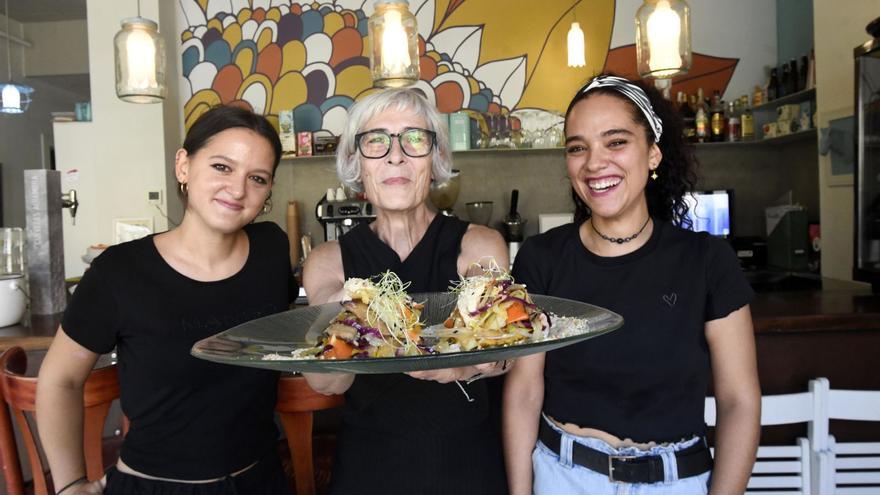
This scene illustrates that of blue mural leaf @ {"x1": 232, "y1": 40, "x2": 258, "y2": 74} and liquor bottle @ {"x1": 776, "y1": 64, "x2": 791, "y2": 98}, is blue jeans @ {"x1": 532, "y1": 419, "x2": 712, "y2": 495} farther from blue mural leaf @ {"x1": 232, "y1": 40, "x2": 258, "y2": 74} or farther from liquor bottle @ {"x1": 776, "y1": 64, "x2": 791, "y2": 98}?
blue mural leaf @ {"x1": 232, "y1": 40, "x2": 258, "y2": 74}

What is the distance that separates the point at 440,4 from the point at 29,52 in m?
5.31

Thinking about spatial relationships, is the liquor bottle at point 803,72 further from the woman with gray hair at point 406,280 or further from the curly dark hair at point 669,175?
the woman with gray hair at point 406,280

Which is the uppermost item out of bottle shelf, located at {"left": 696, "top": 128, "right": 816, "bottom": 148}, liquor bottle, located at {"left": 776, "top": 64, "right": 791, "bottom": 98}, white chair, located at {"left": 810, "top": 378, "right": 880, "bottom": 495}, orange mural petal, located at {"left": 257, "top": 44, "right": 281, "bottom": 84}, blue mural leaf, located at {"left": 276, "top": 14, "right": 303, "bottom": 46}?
blue mural leaf, located at {"left": 276, "top": 14, "right": 303, "bottom": 46}

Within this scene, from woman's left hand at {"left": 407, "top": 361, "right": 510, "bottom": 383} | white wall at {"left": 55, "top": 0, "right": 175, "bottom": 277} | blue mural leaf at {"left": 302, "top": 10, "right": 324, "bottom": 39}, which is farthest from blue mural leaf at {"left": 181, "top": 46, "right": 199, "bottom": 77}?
woman's left hand at {"left": 407, "top": 361, "right": 510, "bottom": 383}

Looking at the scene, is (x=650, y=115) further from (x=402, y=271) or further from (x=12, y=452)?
(x=12, y=452)

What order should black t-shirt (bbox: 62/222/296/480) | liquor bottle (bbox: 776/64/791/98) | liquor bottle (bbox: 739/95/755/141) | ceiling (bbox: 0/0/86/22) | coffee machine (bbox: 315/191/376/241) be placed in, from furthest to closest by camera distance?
ceiling (bbox: 0/0/86/22) → liquor bottle (bbox: 739/95/755/141) → liquor bottle (bbox: 776/64/791/98) → coffee machine (bbox: 315/191/376/241) → black t-shirt (bbox: 62/222/296/480)

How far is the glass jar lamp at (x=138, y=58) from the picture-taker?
3625 millimetres

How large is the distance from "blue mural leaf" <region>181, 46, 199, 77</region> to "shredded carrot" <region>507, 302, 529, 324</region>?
189 inches

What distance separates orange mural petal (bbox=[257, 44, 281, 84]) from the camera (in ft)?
17.3

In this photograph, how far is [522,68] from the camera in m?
5.15

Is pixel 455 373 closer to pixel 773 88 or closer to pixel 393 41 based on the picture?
pixel 393 41

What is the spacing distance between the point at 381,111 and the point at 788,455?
154 cm

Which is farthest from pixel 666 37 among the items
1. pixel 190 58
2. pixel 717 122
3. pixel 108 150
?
pixel 108 150

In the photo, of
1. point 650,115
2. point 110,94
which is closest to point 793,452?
point 650,115
